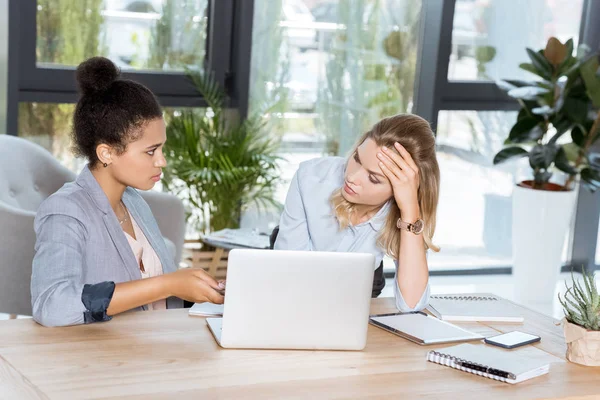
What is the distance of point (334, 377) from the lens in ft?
6.30

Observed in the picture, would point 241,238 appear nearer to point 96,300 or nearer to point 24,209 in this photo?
point 24,209

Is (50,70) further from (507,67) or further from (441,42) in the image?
(507,67)

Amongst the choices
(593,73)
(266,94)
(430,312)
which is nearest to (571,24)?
(593,73)

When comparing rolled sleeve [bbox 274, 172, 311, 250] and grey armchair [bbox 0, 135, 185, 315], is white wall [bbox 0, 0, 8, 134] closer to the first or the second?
grey armchair [bbox 0, 135, 185, 315]

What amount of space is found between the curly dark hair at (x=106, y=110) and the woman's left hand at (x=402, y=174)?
63 centimetres

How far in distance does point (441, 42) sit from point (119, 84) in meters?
2.99

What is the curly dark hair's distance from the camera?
7.79ft

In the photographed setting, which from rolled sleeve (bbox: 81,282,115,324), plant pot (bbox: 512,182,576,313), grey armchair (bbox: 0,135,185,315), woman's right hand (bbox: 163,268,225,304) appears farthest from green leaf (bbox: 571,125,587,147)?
rolled sleeve (bbox: 81,282,115,324)

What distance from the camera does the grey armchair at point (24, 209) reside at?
327cm

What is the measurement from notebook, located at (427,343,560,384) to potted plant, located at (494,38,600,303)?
272 cm

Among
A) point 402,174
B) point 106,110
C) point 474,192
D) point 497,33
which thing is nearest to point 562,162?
point 474,192

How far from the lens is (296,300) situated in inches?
79.0

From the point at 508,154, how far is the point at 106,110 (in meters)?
3.00

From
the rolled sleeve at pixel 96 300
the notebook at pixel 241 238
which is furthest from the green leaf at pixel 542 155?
the rolled sleeve at pixel 96 300
